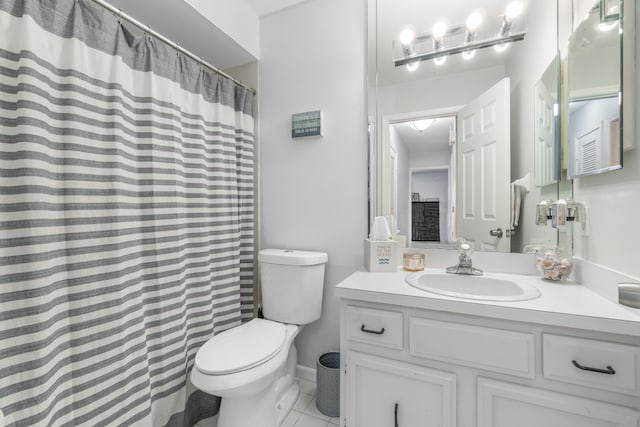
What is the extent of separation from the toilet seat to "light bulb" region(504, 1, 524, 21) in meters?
1.87

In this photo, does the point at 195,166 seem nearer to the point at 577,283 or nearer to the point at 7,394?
the point at 7,394

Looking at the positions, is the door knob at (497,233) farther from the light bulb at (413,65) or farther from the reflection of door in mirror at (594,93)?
the light bulb at (413,65)

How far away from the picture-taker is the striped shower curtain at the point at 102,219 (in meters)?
0.85

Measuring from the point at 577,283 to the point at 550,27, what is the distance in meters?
1.12

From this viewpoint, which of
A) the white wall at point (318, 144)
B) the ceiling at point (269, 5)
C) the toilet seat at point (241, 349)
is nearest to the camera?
the toilet seat at point (241, 349)

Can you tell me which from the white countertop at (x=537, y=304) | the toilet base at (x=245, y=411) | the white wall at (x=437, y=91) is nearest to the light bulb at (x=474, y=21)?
the white wall at (x=437, y=91)

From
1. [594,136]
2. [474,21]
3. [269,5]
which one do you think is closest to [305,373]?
[594,136]

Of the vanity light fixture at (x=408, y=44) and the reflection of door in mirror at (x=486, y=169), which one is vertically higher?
the vanity light fixture at (x=408, y=44)

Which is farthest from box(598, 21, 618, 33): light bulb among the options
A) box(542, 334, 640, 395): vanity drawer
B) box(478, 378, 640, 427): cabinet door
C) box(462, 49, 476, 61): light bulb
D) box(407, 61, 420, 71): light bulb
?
box(478, 378, 640, 427): cabinet door

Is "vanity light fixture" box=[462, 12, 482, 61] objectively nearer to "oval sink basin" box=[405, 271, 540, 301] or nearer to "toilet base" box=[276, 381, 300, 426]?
"oval sink basin" box=[405, 271, 540, 301]

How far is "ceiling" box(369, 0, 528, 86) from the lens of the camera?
4.43 feet

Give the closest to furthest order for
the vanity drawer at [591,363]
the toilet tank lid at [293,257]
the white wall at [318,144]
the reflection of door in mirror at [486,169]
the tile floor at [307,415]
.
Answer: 1. the vanity drawer at [591,363]
2. the reflection of door in mirror at [486,169]
3. the tile floor at [307,415]
4. the toilet tank lid at [293,257]
5. the white wall at [318,144]

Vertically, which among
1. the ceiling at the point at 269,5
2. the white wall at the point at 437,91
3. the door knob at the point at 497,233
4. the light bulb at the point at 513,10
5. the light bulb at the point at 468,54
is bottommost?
the door knob at the point at 497,233

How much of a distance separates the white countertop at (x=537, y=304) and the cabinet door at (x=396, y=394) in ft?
0.83
